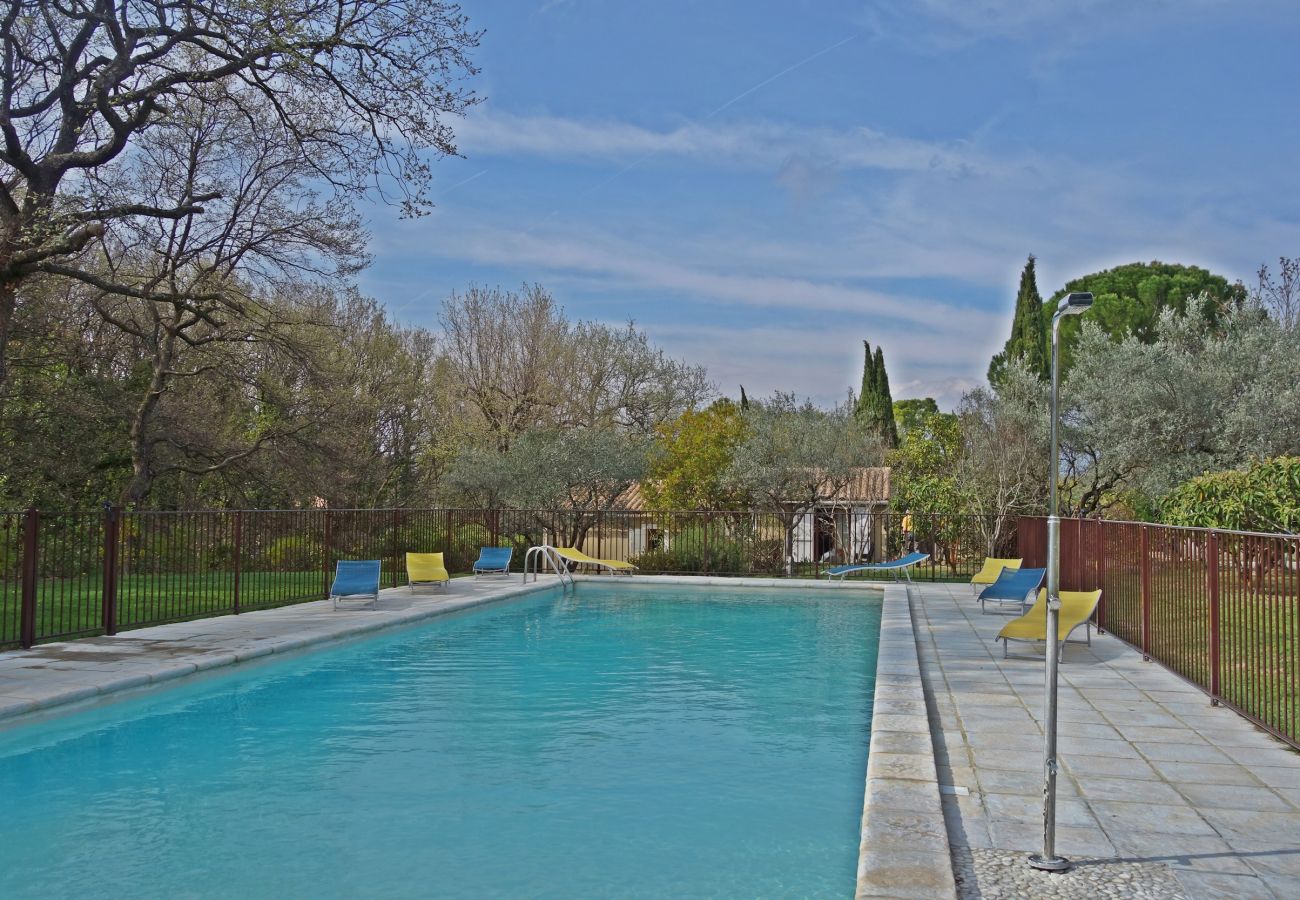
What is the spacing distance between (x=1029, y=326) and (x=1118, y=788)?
35882 mm

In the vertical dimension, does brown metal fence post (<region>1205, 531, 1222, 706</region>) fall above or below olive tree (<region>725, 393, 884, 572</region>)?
below

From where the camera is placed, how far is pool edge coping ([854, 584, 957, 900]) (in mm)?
3703

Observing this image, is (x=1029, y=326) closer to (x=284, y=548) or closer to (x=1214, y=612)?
(x=284, y=548)

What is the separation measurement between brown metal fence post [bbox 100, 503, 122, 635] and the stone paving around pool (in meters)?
8.99

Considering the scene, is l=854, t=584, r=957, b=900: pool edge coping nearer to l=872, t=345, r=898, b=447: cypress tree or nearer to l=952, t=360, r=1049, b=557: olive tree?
l=952, t=360, r=1049, b=557: olive tree

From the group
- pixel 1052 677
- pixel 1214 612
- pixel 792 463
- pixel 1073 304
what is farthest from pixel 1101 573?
pixel 792 463

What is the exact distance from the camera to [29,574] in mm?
9469

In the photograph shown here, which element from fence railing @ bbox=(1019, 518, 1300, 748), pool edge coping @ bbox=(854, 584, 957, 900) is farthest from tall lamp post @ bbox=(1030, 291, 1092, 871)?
fence railing @ bbox=(1019, 518, 1300, 748)

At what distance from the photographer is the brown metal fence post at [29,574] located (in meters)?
9.47

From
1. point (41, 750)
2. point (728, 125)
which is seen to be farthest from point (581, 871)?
point (728, 125)

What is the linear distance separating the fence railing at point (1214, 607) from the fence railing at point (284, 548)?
977cm

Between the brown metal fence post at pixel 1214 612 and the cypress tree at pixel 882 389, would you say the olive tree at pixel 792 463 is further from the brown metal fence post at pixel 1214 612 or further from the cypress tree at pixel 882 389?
the cypress tree at pixel 882 389

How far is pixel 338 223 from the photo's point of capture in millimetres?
19344

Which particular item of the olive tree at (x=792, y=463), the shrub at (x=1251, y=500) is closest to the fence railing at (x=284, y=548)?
the olive tree at (x=792, y=463)
